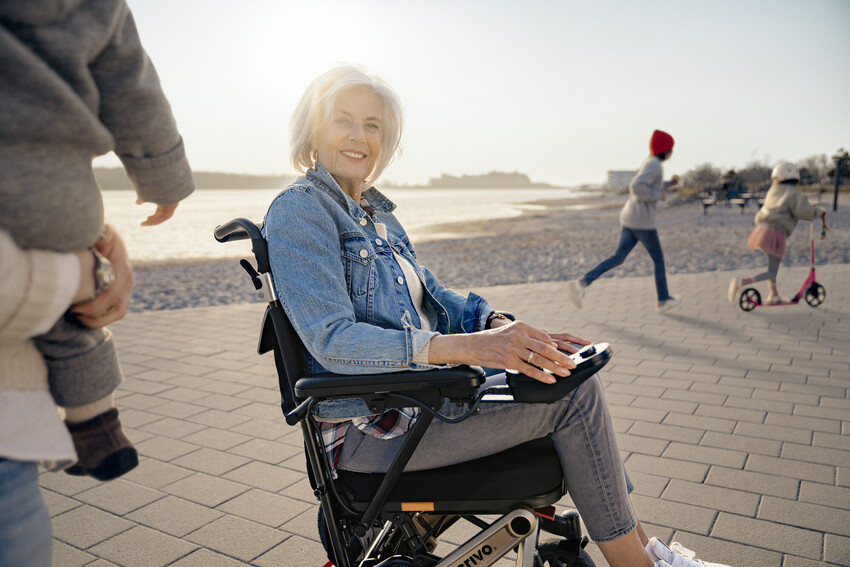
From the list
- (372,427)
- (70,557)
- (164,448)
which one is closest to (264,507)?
(70,557)

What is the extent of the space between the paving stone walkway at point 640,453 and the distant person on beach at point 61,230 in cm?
160

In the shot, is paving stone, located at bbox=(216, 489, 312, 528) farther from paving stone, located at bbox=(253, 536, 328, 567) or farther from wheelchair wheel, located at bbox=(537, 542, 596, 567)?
wheelchair wheel, located at bbox=(537, 542, 596, 567)

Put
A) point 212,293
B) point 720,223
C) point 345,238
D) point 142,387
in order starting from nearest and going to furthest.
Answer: point 345,238 < point 142,387 < point 212,293 < point 720,223

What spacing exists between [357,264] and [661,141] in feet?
20.0

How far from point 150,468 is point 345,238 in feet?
6.97

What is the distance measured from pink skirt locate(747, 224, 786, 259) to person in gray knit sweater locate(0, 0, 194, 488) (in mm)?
6777

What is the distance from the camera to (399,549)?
6.45ft

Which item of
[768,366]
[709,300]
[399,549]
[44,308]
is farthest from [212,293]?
[44,308]

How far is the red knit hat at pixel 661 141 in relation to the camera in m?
7.02

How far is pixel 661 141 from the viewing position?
7051mm

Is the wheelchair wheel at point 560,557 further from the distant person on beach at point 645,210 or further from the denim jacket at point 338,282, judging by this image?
the distant person on beach at point 645,210

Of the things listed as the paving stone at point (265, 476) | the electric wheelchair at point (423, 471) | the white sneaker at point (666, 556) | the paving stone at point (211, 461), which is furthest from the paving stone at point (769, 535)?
the paving stone at point (211, 461)

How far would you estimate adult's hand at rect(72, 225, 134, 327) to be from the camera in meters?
1.06

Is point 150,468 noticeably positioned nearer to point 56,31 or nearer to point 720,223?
point 56,31
